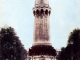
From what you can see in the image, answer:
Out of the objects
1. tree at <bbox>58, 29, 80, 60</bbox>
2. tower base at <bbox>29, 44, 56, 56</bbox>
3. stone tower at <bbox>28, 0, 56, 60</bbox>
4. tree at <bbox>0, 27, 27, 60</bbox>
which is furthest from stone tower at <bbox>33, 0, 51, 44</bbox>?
tree at <bbox>0, 27, 27, 60</bbox>

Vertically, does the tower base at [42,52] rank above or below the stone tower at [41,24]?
below

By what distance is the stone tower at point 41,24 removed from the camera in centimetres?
6188

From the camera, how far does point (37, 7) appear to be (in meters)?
62.2

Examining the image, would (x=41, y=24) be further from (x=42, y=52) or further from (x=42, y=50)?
(x=42, y=52)

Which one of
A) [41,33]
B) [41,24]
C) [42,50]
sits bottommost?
[42,50]

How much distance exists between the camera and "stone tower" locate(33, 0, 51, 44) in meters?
61.9

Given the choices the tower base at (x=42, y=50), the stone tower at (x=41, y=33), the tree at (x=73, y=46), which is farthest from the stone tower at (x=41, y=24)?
the tree at (x=73, y=46)

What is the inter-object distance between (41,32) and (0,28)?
1749 centimetres

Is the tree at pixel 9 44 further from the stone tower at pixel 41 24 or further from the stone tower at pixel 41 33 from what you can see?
the stone tower at pixel 41 24

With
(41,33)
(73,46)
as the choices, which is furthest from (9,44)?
(41,33)

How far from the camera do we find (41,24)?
204ft

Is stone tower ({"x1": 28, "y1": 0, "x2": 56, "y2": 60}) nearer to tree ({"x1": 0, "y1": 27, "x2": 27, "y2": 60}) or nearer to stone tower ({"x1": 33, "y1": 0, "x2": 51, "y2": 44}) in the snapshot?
stone tower ({"x1": 33, "y1": 0, "x2": 51, "y2": 44})

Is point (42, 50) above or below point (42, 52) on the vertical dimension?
above

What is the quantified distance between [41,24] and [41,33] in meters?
1.23
